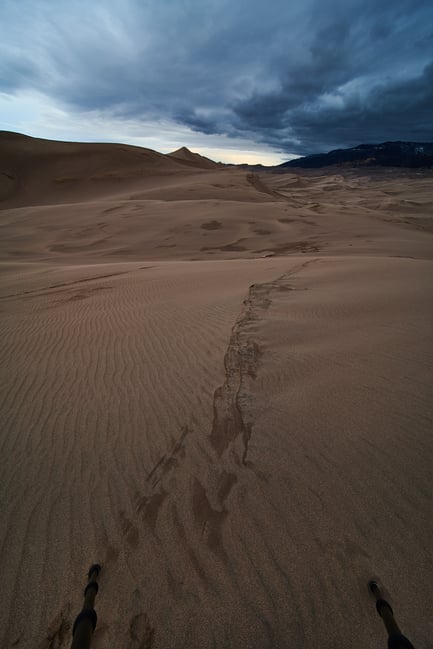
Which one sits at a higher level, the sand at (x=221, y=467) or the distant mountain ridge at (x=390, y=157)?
the sand at (x=221, y=467)

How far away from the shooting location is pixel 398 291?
189 inches

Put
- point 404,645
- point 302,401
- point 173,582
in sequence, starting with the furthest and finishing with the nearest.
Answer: point 302,401 → point 173,582 → point 404,645

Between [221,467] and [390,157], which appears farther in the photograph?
[390,157]

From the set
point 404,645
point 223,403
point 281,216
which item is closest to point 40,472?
point 223,403

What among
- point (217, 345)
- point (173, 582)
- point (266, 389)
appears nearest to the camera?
point (173, 582)

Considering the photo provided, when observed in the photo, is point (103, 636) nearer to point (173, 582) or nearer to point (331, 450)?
point (173, 582)

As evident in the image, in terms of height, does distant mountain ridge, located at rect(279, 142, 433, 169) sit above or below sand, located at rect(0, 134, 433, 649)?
below

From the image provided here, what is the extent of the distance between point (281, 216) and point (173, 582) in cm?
1400

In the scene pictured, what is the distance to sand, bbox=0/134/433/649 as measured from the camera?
136 cm

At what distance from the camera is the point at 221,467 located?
78.1 inches

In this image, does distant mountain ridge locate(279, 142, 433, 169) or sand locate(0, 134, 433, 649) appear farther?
distant mountain ridge locate(279, 142, 433, 169)

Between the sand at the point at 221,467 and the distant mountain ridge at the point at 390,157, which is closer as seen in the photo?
the sand at the point at 221,467

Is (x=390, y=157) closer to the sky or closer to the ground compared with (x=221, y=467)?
closer to the ground

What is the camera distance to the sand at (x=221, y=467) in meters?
1.36
